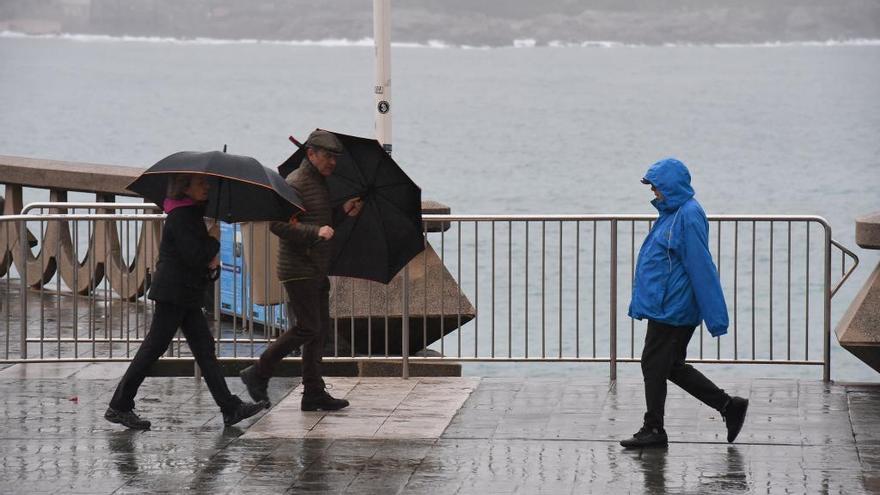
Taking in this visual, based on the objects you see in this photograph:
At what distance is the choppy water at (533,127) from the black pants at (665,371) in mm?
37517

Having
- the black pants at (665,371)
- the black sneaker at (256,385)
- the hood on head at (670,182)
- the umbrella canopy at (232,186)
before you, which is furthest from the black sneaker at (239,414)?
the hood on head at (670,182)

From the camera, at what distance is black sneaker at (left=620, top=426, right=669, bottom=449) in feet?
31.9

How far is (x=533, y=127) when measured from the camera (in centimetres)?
13262

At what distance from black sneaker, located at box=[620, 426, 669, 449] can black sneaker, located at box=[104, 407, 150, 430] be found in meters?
2.88

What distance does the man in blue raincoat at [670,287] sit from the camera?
A: 372 inches

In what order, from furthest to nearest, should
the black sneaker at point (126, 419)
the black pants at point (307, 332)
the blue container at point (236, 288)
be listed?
the blue container at point (236, 288) < the black pants at point (307, 332) < the black sneaker at point (126, 419)

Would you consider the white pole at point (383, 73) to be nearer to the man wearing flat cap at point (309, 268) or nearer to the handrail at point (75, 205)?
the handrail at point (75, 205)

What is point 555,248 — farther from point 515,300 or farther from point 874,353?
point 874,353

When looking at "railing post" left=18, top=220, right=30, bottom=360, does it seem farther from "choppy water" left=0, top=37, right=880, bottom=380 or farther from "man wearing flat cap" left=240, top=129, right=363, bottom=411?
"choppy water" left=0, top=37, right=880, bottom=380

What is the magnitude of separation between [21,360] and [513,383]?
3.59 meters

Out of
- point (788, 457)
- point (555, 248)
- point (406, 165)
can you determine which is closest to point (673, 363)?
point (788, 457)

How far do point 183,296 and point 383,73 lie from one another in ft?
12.9

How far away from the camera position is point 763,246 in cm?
7194

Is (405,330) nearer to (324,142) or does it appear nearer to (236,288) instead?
(236,288)
